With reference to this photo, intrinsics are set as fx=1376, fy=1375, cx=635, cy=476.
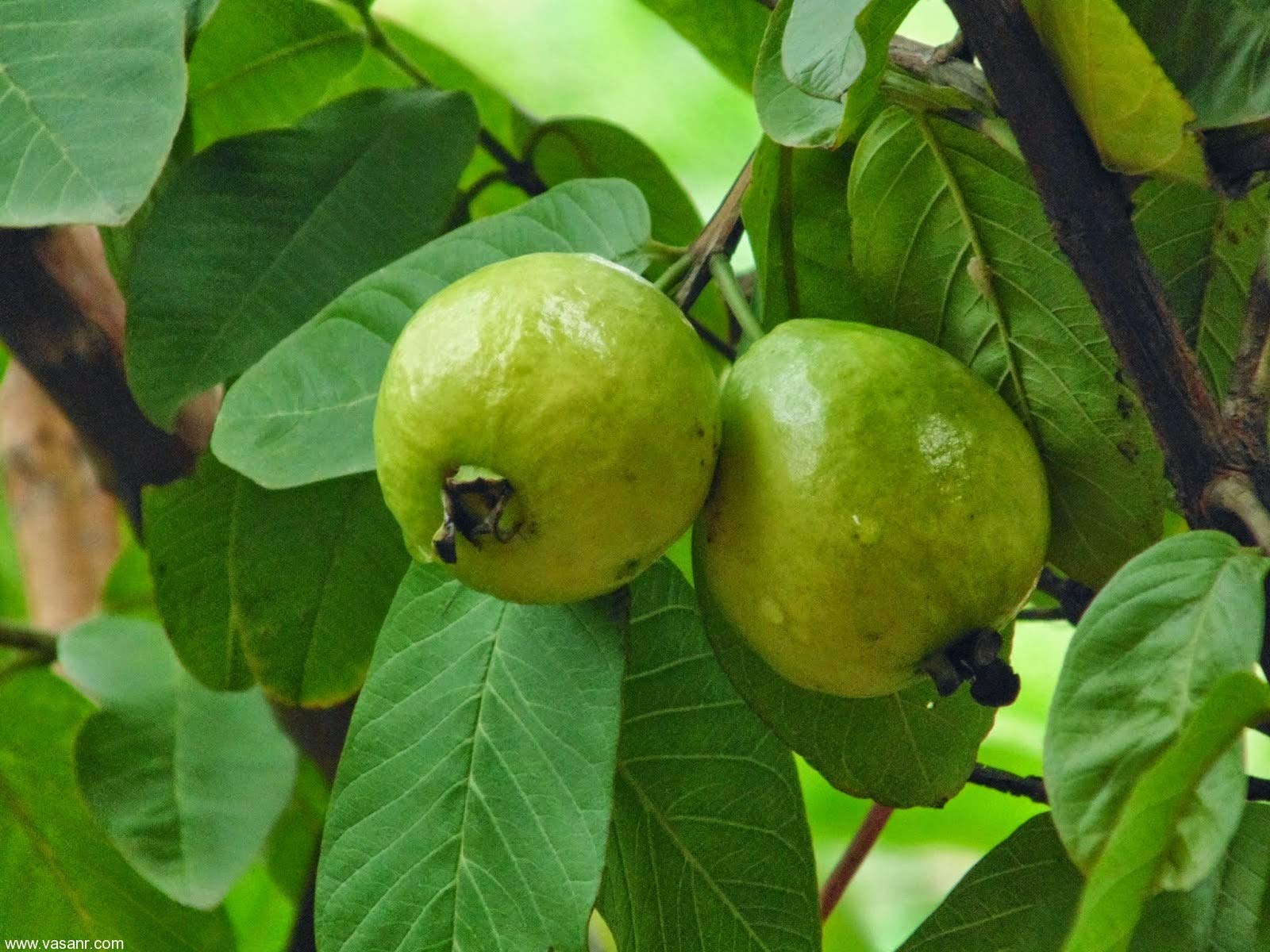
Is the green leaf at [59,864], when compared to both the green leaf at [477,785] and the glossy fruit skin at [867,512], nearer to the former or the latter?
the green leaf at [477,785]

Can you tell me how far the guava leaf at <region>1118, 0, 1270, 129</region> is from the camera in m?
0.58

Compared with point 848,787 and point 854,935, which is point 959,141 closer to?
point 848,787

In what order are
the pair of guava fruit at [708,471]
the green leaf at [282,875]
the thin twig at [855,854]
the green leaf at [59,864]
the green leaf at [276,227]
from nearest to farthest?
1. the pair of guava fruit at [708,471]
2. the green leaf at [276,227]
3. the thin twig at [855,854]
4. the green leaf at [59,864]
5. the green leaf at [282,875]

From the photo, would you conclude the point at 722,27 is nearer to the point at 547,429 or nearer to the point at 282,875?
the point at 547,429

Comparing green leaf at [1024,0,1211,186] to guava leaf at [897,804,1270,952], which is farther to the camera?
guava leaf at [897,804,1270,952]

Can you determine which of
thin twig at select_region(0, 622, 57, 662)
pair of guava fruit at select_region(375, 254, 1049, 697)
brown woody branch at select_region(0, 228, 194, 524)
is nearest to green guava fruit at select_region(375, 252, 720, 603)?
pair of guava fruit at select_region(375, 254, 1049, 697)

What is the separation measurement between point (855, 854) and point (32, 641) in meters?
0.74

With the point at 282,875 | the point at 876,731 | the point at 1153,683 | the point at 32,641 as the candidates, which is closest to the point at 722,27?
the point at 876,731

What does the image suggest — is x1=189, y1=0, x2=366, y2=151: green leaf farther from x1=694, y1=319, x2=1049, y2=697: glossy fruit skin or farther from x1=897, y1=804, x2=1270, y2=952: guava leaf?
x1=897, y1=804, x2=1270, y2=952: guava leaf

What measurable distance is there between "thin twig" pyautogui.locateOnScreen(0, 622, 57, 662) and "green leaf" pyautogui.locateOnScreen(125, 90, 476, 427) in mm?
434

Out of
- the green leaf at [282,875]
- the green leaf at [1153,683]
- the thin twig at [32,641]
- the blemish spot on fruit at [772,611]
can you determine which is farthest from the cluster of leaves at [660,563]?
the green leaf at [282,875]

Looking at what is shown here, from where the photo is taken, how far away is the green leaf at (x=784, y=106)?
0.59 m

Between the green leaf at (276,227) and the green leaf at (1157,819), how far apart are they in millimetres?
642

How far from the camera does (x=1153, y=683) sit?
0.50 metres
